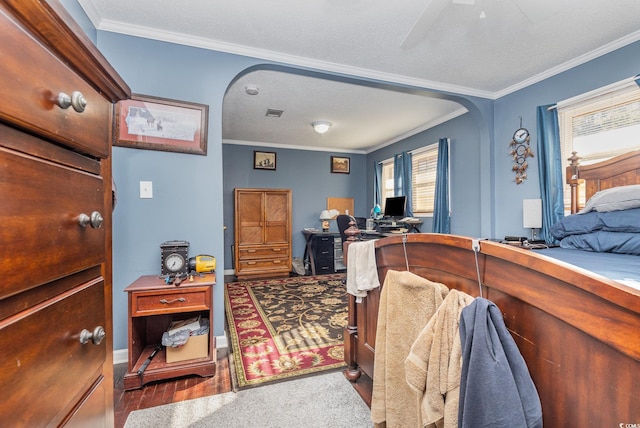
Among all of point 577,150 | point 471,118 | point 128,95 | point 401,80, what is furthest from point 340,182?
point 128,95

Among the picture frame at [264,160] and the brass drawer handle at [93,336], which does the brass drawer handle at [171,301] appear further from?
the picture frame at [264,160]

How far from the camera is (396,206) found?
5.12 meters

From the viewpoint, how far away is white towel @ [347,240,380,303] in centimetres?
166

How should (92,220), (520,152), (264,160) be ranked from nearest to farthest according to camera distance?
(92,220), (520,152), (264,160)

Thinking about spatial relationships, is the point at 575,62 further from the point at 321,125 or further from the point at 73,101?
the point at 73,101

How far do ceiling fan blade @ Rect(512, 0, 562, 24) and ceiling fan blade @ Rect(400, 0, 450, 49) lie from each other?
0.42 meters

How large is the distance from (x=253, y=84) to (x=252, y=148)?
2.60 meters

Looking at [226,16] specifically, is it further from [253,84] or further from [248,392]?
[248,392]

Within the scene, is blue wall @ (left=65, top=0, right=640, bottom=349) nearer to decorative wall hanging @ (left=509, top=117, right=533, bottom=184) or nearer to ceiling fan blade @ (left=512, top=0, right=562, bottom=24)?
decorative wall hanging @ (left=509, top=117, right=533, bottom=184)

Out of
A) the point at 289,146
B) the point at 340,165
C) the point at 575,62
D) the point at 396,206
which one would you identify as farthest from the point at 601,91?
the point at 289,146

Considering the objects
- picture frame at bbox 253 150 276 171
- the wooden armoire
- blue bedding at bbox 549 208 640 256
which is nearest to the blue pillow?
blue bedding at bbox 549 208 640 256

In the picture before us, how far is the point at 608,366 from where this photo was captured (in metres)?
0.63

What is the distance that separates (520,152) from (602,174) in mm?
820

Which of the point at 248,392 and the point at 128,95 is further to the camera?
the point at 248,392
